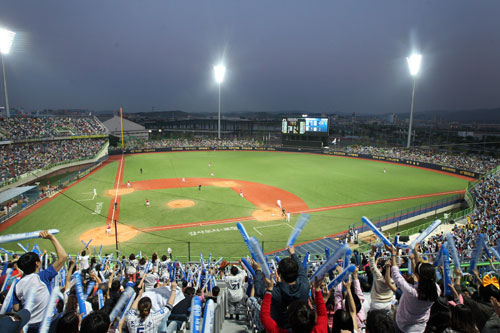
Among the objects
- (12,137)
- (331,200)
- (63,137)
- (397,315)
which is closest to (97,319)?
(397,315)

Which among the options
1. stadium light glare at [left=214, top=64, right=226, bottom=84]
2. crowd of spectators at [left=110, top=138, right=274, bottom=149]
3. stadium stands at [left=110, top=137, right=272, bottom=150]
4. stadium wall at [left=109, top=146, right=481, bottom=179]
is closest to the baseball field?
stadium wall at [left=109, top=146, right=481, bottom=179]

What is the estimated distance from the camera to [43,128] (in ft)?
172

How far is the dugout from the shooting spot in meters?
24.9

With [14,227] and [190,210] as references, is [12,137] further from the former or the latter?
[190,210]

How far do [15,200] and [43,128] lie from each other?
30321 millimetres

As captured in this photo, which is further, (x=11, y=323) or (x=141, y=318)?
(x=141, y=318)

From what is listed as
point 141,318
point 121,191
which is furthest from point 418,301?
point 121,191

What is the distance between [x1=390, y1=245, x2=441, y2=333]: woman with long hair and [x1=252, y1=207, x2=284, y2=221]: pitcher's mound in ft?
70.8

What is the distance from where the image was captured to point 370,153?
63.5m

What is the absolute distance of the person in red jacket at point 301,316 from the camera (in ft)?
9.33

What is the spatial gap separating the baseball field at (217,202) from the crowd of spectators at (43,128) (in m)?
12.0

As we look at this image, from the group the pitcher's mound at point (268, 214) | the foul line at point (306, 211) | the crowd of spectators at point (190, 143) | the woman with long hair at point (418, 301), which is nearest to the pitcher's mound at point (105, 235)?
the foul line at point (306, 211)

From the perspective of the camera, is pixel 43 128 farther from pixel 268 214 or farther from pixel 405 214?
pixel 405 214

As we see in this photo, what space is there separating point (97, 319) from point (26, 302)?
5.72ft
